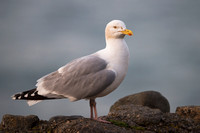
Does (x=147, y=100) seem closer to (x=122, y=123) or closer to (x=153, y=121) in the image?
(x=153, y=121)

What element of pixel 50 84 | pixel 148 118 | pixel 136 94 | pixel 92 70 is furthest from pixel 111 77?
pixel 136 94

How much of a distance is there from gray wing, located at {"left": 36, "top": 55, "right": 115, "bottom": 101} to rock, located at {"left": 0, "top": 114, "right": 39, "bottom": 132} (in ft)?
5.57

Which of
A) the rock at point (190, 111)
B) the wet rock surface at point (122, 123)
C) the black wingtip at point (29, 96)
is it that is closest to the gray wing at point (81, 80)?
the black wingtip at point (29, 96)

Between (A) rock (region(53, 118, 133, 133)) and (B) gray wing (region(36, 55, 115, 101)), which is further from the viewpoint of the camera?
(B) gray wing (region(36, 55, 115, 101))

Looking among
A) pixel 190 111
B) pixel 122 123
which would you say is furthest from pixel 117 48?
pixel 190 111

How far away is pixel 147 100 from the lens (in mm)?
15867

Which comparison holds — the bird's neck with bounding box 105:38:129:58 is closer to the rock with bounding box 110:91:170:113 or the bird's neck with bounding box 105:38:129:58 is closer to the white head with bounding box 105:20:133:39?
the white head with bounding box 105:20:133:39

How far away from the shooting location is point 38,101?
880 centimetres

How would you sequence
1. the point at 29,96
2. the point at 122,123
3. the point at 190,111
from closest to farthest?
the point at 29,96 → the point at 122,123 → the point at 190,111

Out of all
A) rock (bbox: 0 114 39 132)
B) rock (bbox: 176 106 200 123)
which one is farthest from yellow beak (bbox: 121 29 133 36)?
rock (bbox: 176 106 200 123)

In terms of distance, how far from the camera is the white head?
8594 mm

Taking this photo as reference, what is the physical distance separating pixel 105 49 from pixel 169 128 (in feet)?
11.1

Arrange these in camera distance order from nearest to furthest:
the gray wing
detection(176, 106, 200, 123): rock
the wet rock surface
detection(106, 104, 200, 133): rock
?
the gray wing → the wet rock surface → detection(106, 104, 200, 133): rock → detection(176, 106, 200, 123): rock

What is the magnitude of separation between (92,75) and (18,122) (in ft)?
11.8
